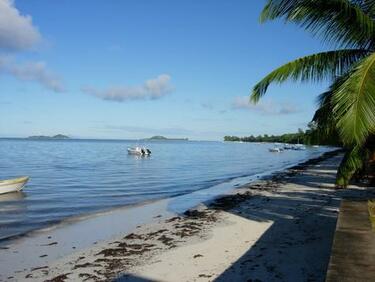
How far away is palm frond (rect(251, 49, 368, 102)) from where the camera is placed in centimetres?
1040

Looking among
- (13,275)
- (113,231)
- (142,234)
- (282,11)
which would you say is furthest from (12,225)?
(282,11)

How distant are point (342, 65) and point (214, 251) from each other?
16.4ft

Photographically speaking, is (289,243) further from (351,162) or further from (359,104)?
(359,104)

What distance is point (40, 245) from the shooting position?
523 inches

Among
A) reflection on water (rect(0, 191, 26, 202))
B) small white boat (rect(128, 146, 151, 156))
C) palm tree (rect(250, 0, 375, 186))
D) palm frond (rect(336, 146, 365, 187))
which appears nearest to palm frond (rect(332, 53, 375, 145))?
palm tree (rect(250, 0, 375, 186))

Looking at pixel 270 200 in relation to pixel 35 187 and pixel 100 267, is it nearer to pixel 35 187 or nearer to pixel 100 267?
pixel 100 267

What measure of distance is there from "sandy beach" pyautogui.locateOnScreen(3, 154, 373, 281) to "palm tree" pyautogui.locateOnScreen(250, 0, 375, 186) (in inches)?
99.4

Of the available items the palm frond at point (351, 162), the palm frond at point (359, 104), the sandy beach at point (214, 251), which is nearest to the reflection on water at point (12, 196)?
the sandy beach at point (214, 251)

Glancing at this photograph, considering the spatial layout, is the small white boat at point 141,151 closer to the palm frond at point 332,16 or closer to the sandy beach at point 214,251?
the sandy beach at point 214,251

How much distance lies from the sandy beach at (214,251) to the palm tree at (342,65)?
253cm

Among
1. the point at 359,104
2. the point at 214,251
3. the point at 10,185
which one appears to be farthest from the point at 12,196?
the point at 359,104

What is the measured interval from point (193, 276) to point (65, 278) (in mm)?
2606

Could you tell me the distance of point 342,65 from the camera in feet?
34.7

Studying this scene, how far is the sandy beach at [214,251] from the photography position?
9.02 meters
